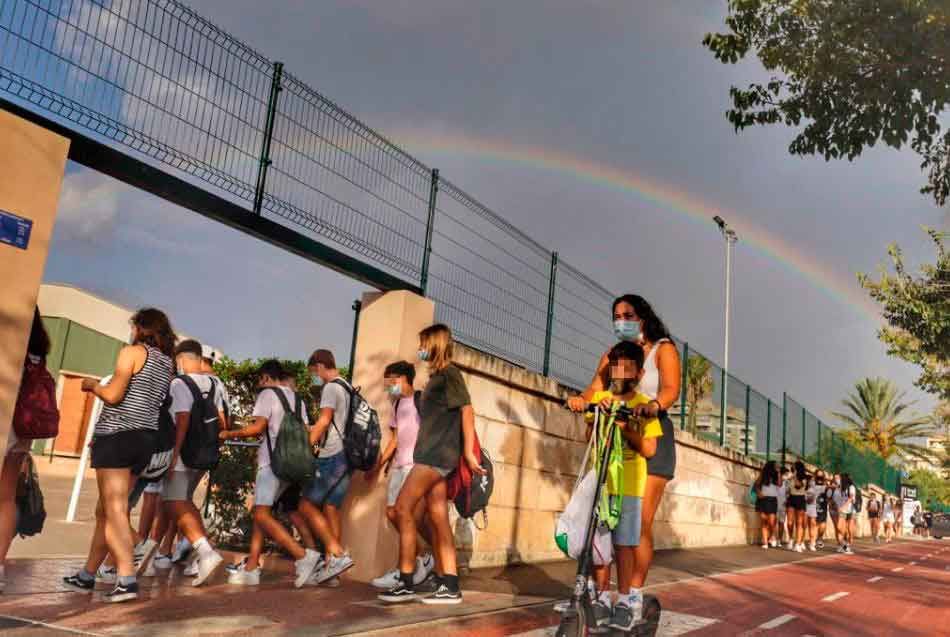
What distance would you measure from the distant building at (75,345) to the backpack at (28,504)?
951 inches

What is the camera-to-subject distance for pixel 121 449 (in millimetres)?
5086

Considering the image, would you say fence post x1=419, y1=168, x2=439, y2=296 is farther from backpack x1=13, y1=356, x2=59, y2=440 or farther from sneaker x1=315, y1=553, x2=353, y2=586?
backpack x1=13, y1=356, x2=59, y2=440

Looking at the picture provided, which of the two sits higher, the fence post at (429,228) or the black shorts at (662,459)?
the fence post at (429,228)

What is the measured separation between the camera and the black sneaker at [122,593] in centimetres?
504

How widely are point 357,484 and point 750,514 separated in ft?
48.7

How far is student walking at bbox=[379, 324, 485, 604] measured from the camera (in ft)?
19.6

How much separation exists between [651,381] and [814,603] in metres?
4.55

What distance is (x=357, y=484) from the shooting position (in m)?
7.46

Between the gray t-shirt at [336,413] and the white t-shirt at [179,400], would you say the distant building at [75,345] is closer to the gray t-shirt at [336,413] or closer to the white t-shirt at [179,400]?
the gray t-shirt at [336,413]

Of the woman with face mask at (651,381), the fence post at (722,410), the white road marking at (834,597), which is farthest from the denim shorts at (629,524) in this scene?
the fence post at (722,410)

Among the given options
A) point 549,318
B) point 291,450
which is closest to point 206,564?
point 291,450

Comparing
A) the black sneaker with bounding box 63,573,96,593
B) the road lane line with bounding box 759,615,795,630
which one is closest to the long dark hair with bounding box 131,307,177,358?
the black sneaker with bounding box 63,573,96,593

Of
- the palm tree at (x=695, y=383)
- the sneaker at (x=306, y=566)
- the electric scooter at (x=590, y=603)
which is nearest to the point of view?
the electric scooter at (x=590, y=603)

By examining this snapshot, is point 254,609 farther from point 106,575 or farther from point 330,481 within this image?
point 330,481
